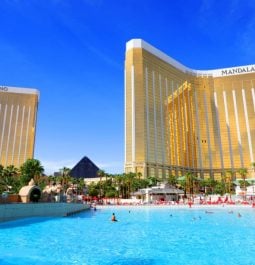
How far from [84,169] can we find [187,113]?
6294 cm

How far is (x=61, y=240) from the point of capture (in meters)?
19.5

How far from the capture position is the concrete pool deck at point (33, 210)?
2831cm

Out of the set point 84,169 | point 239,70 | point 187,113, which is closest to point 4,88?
point 84,169

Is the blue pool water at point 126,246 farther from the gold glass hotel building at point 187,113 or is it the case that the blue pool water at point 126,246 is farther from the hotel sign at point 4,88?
the hotel sign at point 4,88

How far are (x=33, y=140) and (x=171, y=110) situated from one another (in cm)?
6464

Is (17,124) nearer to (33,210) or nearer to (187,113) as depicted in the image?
(187,113)

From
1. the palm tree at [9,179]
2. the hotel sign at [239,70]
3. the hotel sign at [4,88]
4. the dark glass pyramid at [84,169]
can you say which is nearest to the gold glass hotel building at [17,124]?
the hotel sign at [4,88]

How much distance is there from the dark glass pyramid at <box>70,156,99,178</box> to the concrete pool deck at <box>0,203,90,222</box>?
118 metres

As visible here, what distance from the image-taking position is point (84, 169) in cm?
15800

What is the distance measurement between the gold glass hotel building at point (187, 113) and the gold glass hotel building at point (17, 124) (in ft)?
154

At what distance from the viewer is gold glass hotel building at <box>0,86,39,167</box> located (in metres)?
127

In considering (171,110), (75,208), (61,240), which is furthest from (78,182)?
(61,240)

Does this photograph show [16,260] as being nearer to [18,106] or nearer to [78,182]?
[78,182]

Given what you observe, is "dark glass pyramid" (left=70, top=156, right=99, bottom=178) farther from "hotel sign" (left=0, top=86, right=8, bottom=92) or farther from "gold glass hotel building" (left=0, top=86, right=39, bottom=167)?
"hotel sign" (left=0, top=86, right=8, bottom=92)
